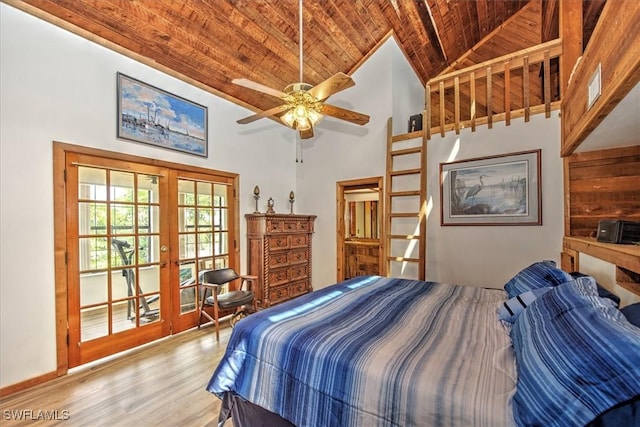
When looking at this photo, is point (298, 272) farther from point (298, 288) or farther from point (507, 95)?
point (507, 95)

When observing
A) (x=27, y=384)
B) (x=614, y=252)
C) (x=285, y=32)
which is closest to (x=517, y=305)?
(x=614, y=252)

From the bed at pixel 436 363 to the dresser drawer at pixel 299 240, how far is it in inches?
92.9

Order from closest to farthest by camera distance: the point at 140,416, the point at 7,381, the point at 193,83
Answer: the point at 140,416, the point at 7,381, the point at 193,83

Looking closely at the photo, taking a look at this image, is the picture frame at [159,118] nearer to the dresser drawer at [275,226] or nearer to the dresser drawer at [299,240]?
the dresser drawer at [275,226]

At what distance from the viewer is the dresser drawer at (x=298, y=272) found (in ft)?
13.8

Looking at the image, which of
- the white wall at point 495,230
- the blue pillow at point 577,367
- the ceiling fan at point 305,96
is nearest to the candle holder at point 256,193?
the ceiling fan at point 305,96

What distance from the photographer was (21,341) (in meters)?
2.13

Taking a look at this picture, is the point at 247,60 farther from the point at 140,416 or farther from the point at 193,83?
the point at 140,416

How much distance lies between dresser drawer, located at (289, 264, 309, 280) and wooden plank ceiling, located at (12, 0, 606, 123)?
8.07 ft

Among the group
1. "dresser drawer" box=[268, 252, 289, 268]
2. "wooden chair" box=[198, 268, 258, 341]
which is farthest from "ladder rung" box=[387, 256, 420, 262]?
"wooden chair" box=[198, 268, 258, 341]

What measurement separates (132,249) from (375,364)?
2.73m

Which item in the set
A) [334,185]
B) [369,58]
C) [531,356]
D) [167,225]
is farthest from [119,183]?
[369,58]

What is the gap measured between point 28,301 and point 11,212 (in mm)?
698

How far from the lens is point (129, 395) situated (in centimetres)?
206
